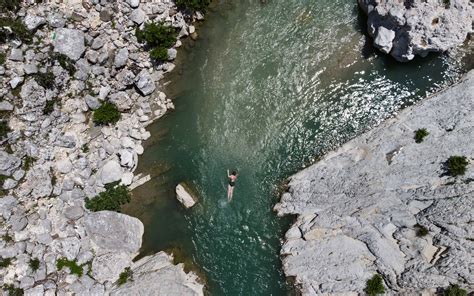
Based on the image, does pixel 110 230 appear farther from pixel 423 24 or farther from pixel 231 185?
pixel 423 24

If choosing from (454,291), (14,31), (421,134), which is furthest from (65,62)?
(454,291)

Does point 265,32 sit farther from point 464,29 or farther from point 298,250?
point 298,250

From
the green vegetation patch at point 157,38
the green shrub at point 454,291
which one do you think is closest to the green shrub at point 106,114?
the green vegetation patch at point 157,38

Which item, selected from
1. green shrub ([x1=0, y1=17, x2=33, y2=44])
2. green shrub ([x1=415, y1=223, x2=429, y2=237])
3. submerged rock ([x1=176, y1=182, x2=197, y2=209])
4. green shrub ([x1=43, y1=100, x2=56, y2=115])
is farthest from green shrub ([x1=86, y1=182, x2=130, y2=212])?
green shrub ([x1=415, y1=223, x2=429, y2=237])

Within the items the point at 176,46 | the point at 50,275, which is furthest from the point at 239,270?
the point at 176,46

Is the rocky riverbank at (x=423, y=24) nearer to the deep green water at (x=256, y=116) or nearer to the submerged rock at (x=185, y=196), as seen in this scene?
the deep green water at (x=256, y=116)

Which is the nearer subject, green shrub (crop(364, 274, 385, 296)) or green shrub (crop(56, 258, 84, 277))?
green shrub (crop(364, 274, 385, 296))

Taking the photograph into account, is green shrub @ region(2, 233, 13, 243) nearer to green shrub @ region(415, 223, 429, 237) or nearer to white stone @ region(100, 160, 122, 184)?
white stone @ region(100, 160, 122, 184)
